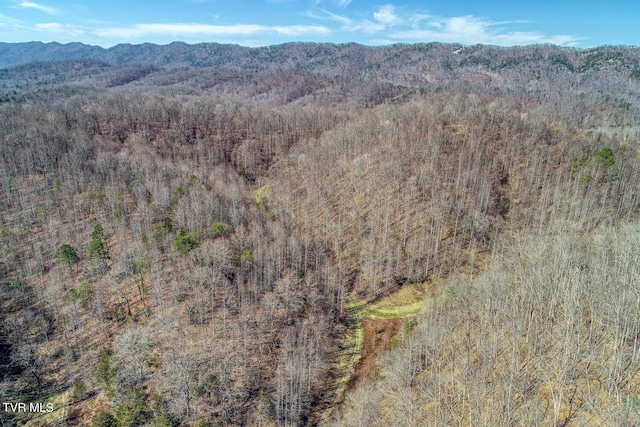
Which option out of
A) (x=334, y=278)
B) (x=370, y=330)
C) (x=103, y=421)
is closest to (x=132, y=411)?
(x=103, y=421)

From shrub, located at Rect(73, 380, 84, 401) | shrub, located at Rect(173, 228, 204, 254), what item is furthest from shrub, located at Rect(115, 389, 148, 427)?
shrub, located at Rect(173, 228, 204, 254)

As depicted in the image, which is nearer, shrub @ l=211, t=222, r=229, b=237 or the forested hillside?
the forested hillside

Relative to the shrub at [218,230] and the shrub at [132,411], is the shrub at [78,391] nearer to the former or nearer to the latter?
the shrub at [132,411]

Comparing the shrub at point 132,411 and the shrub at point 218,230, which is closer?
the shrub at point 132,411

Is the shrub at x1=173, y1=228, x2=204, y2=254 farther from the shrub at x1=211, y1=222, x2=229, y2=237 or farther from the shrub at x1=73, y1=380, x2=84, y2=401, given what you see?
the shrub at x1=73, y1=380, x2=84, y2=401

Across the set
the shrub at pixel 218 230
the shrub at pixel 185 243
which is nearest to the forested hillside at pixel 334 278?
the shrub at pixel 185 243

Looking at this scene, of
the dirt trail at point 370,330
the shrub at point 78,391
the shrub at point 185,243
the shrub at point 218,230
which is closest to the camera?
the shrub at point 78,391

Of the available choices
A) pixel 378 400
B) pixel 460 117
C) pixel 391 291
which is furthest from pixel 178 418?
pixel 460 117

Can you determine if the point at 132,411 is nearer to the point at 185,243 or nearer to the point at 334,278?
the point at 185,243

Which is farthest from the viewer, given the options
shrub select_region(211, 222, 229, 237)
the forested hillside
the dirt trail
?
shrub select_region(211, 222, 229, 237)
